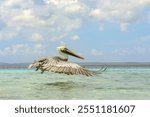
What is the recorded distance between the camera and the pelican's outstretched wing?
49.5 ft

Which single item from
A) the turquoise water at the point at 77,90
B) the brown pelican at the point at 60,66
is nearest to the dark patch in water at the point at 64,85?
the turquoise water at the point at 77,90

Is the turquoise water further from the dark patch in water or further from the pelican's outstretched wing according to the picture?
the pelican's outstretched wing

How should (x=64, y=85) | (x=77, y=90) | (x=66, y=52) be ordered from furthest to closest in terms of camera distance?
(x=66, y=52)
(x=64, y=85)
(x=77, y=90)

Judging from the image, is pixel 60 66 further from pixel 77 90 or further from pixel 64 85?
pixel 64 85

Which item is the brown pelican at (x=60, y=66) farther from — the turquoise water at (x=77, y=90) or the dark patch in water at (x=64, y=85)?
the dark patch in water at (x=64, y=85)

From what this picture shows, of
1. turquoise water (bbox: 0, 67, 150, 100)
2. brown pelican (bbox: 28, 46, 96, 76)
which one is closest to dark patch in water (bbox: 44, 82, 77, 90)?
turquoise water (bbox: 0, 67, 150, 100)

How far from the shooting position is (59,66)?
1550cm

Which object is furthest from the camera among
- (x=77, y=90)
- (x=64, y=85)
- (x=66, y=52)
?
(x=66, y=52)

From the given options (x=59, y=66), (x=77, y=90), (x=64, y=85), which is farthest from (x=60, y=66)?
(x=64, y=85)

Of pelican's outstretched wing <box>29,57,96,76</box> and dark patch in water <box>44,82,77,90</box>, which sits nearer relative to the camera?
pelican's outstretched wing <box>29,57,96,76</box>

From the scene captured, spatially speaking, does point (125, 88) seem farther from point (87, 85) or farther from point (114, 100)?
point (114, 100)

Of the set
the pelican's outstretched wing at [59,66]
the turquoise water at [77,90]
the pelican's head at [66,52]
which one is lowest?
the turquoise water at [77,90]

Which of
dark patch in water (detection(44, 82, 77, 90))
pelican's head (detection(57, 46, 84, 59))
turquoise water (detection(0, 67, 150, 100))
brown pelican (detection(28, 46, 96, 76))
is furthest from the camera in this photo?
pelican's head (detection(57, 46, 84, 59))

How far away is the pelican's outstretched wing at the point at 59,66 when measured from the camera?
15102 millimetres
